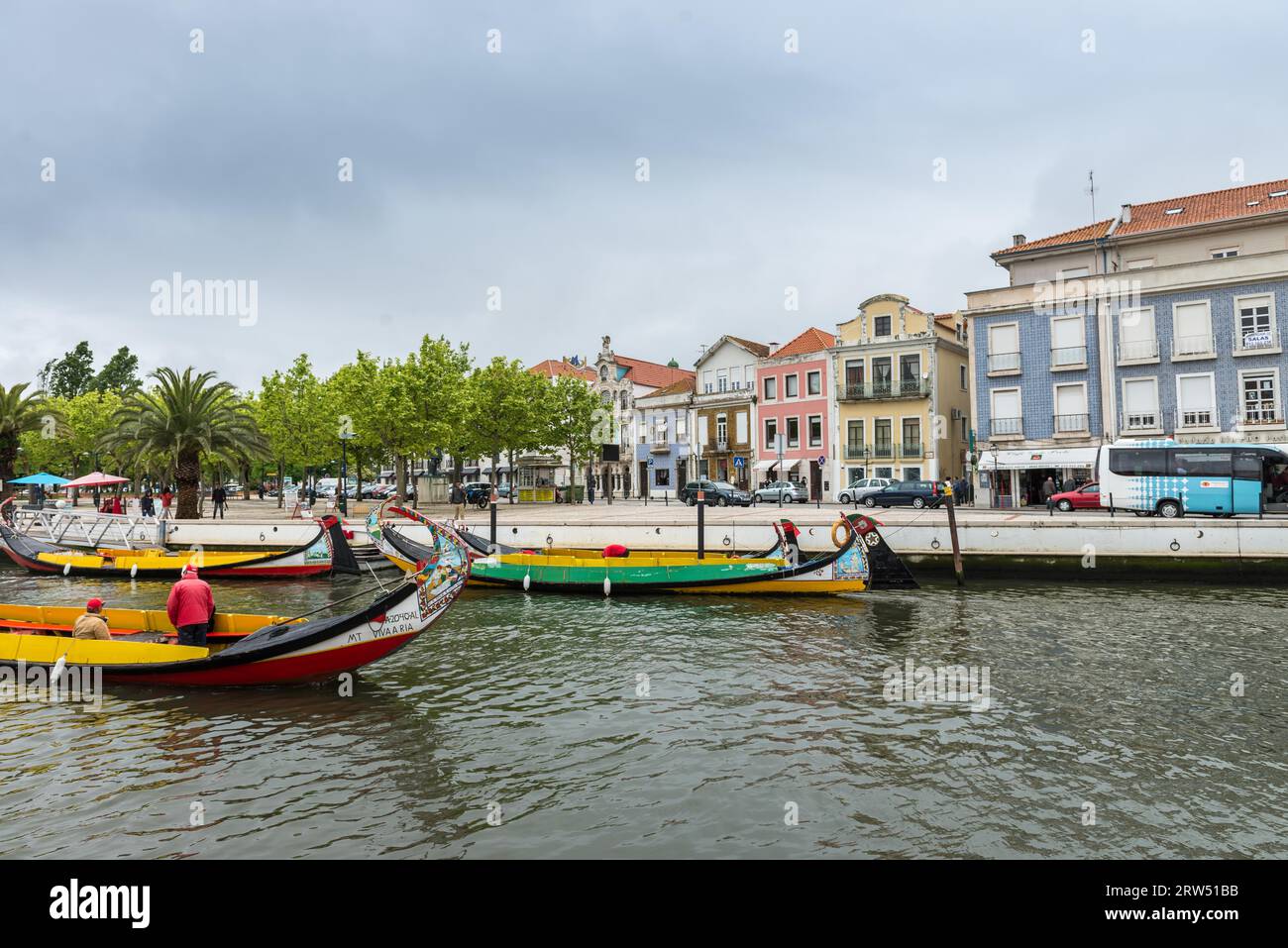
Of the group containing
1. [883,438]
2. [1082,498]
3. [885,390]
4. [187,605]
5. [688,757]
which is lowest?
[688,757]

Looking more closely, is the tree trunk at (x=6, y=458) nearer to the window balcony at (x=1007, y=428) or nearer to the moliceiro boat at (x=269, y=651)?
the moliceiro boat at (x=269, y=651)

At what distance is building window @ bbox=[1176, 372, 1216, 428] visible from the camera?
128 feet

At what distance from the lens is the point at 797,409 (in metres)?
59.0

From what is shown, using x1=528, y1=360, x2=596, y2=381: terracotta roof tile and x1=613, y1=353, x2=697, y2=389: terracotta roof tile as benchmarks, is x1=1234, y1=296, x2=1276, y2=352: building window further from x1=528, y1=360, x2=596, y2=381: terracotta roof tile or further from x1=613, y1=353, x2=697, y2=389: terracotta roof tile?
x1=528, y1=360, x2=596, y2=381: terracotta roof tile

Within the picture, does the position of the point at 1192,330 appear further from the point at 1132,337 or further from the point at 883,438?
the point at 883,438

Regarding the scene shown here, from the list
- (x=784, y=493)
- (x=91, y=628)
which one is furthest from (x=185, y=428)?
(x=784, y=493)

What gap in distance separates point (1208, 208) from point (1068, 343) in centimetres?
998

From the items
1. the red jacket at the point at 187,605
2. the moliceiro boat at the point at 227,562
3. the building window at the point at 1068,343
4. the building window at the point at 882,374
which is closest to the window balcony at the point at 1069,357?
the building window at the point at 1068,343

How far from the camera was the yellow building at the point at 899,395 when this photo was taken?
51.7 m
